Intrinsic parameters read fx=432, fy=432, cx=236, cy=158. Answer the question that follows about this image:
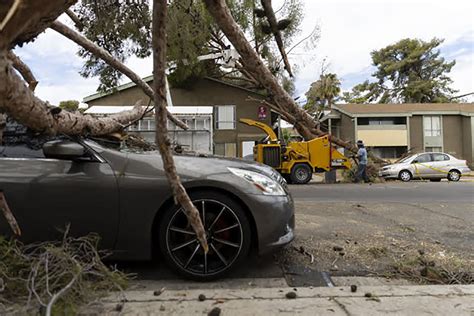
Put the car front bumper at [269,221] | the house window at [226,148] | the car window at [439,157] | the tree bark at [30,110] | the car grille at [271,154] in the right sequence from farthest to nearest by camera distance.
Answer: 1. the house window at [226,148]
2. the car window at [439,157]
3. the car grille at [271,154]
4. the car front bumper at [269,221]
5. the tree bark at [30,110]

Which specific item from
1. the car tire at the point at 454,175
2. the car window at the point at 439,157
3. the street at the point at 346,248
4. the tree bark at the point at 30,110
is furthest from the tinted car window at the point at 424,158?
the tree bark at the point at 30,110

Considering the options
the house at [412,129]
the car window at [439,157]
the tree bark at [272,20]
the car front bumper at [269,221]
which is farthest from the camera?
the house at [412,129]

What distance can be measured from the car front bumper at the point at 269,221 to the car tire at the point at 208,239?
109mm

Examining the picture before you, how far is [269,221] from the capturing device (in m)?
3.92

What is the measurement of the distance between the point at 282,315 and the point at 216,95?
2368cm

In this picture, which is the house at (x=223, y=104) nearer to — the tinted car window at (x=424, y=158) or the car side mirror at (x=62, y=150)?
the tinted car window at (x=424, y=158)

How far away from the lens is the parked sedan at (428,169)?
2006 centimetres

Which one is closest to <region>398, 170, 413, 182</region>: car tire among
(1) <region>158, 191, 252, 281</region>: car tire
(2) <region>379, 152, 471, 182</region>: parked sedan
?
(2) <region>379, 152, 471, 182</region>: parked sedan

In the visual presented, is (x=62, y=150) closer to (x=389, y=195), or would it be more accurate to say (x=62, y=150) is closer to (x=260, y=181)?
(x=260, y=181)

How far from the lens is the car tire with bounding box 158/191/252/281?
3848 mm

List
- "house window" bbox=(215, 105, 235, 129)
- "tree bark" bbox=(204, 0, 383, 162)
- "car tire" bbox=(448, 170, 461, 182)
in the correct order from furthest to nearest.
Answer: "house window" bbox=(215, 105, 235, 129) < "car tire" bbox=(448, 170, 461, 182) < "tree bark" bbox=(204, 0, 383, 162)

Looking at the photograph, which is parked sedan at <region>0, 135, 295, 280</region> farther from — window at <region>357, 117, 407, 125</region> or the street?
window at <region>357, 117, 407, 125</region>

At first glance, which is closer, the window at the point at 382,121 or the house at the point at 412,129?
the house at the point at 412,129

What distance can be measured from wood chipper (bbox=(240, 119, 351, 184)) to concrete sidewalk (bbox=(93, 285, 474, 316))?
46.8 feet
